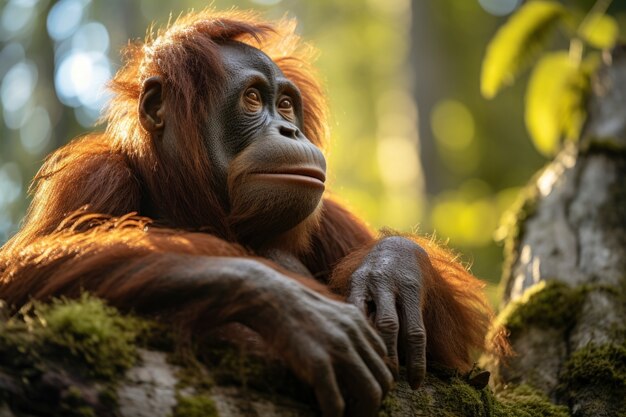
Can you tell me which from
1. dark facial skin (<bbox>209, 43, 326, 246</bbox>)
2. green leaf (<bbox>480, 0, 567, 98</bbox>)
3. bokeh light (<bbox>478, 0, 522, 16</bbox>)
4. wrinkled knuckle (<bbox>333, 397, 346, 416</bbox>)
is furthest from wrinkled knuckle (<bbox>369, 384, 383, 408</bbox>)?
bokeh light (<bbox>478, 0, 522, 16</bbox>)

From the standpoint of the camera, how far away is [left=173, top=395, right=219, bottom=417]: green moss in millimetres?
2357

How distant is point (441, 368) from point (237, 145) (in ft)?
4.76

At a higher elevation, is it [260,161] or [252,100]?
[252,100]

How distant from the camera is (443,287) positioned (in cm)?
371

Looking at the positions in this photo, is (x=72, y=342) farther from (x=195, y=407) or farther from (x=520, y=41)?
(x=520, y=41)

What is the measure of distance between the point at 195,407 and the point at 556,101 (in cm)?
482

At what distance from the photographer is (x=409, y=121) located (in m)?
14.1

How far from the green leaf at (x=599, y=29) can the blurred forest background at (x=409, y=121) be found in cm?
235

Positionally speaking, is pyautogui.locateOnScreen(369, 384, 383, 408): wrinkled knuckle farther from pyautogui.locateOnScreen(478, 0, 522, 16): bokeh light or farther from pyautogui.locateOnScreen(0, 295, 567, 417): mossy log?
pyautogui.locateOnScreen(478, 0, 522, 16): bokeh light

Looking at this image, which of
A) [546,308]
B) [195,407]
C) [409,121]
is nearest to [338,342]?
[195,407]

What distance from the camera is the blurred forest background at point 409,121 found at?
1128 cm

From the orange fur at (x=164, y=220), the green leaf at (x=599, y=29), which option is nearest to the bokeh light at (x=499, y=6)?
the green leaf at (x=599, y=29)

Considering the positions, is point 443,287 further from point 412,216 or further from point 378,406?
point 412,216

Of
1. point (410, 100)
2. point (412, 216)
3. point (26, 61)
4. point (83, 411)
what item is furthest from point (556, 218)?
point (26, 61)
